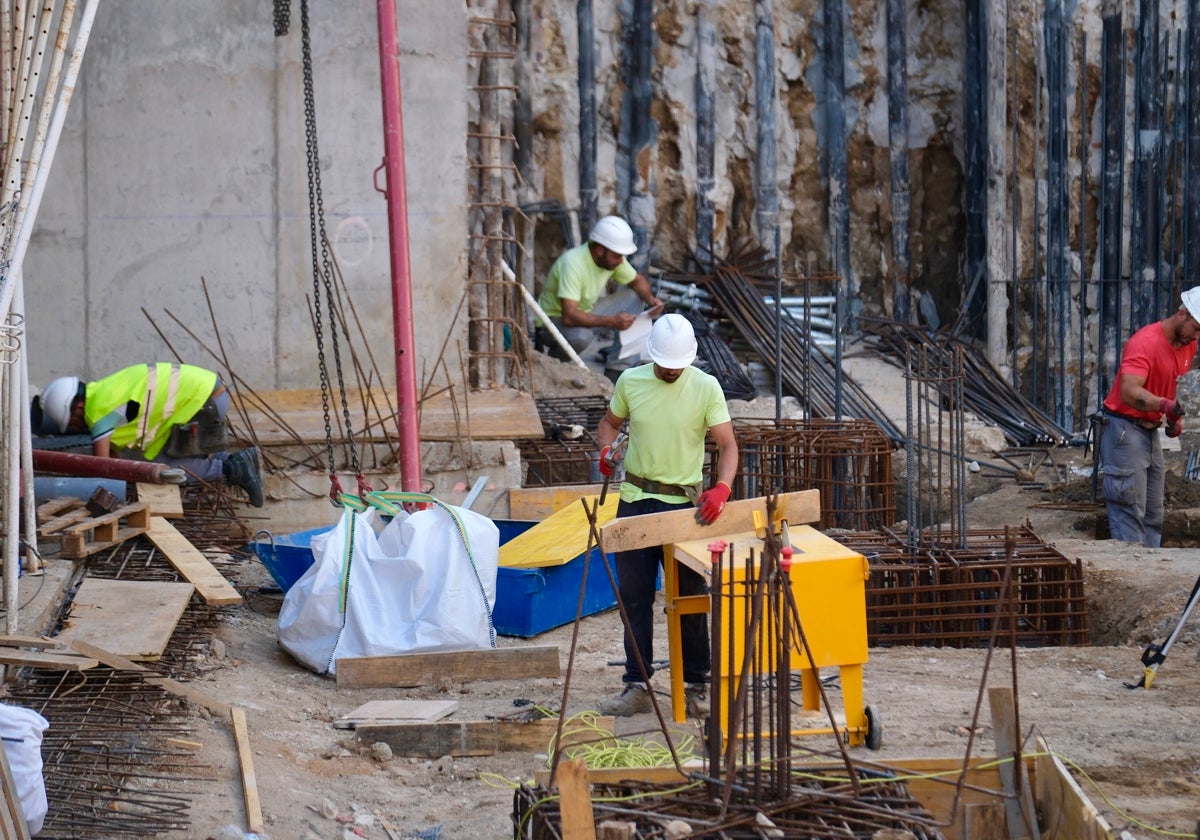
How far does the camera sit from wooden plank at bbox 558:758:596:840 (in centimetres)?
421

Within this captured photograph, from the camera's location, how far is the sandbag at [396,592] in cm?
814

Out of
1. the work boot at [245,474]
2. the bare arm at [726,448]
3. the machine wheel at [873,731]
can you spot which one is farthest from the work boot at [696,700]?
the work boot at [245,474]

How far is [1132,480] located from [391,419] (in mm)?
5391

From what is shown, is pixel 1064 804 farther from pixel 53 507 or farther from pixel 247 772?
pixel 53 507

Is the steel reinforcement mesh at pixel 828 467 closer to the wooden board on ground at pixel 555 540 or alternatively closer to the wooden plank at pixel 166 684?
the wooden board on ground at pixel 555 540

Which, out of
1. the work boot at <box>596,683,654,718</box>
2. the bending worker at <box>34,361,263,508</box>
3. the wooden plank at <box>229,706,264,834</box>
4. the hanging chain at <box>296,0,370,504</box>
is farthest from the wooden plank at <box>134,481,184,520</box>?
the work boot at <box>596,683,654,718</box>

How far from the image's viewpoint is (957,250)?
17.9 m

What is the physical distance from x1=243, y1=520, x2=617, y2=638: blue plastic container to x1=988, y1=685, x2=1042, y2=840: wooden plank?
3736 millimetres

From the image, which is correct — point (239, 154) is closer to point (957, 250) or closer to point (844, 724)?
point (844, 724)

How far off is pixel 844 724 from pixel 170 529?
4.83m

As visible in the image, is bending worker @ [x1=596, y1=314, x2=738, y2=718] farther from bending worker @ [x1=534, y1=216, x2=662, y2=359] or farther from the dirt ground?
bending worker @ [x1=534, y1=216, x2=662, y2=359]

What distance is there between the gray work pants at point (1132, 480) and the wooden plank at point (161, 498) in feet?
20.8

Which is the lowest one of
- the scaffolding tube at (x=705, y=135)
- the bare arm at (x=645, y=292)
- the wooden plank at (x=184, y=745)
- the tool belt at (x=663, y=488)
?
the wooden plank at (x=184, y=745)

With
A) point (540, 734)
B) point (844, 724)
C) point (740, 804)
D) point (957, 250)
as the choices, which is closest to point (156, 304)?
point (540, 734)
